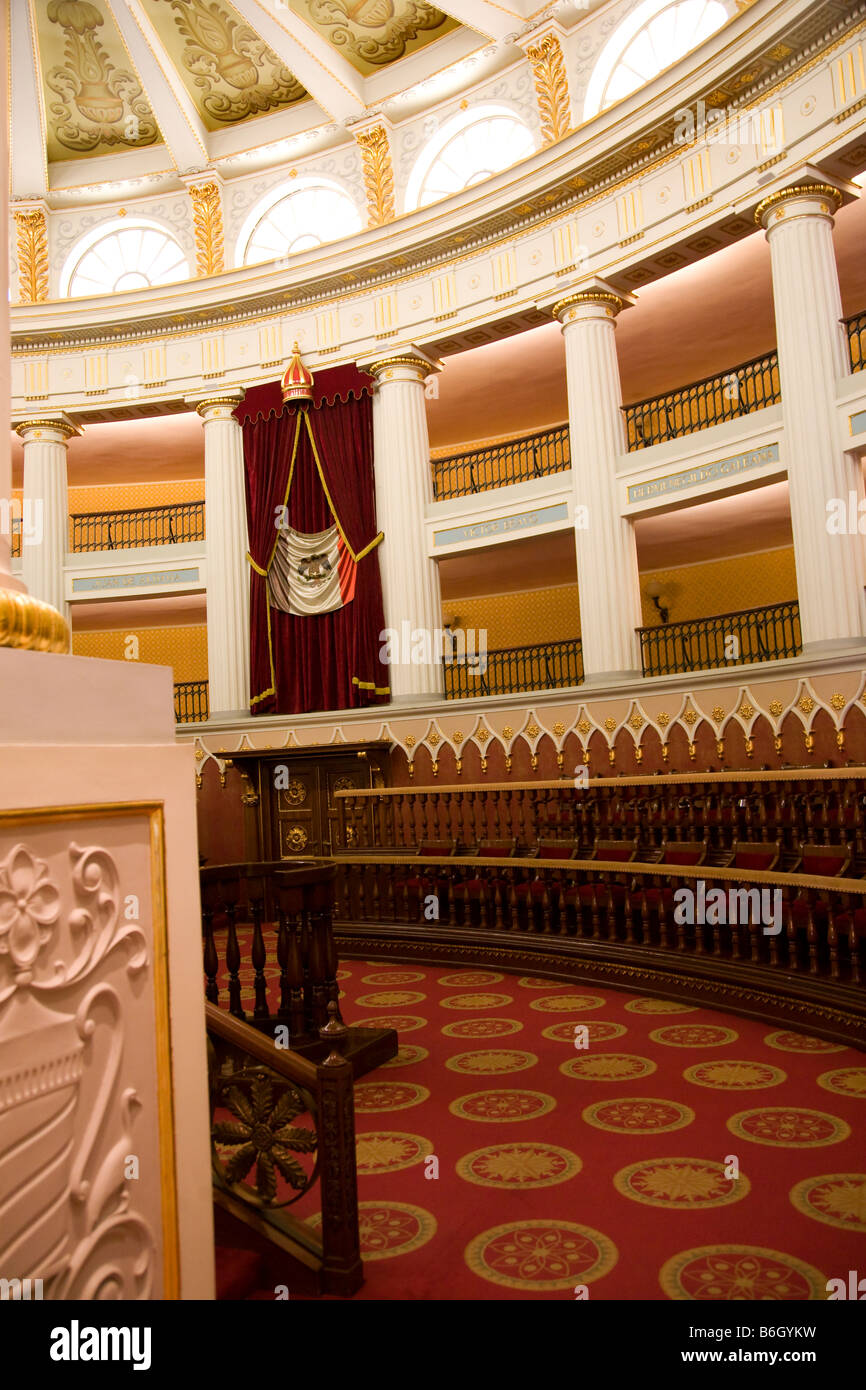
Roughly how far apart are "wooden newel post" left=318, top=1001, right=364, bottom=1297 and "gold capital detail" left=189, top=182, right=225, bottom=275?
39.3ft

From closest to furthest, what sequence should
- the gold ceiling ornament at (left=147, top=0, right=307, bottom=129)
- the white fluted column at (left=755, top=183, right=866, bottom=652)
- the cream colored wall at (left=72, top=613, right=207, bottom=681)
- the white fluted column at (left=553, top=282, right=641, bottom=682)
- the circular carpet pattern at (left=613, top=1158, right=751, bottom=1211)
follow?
the circular carpet pattern at (left=613, top=1158, right=751, bottom=1211) < the white fluted column at (left=755, top=183, right=866, bottom=652) < the white fluted column at (left=553, top=282, right=641, bottom=682) < the gold ceiling ornament at (left=147, top=0, right=307, bottom=129) < the cream colored wall at (left=72, top=613, right=207, bottom=681)

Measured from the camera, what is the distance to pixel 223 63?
1201 centimetres

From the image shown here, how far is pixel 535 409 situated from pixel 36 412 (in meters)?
7.15

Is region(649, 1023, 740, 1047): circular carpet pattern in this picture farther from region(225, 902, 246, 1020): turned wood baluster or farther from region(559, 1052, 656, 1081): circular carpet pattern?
region(225, 902, 246, 1020): turned wood baluster

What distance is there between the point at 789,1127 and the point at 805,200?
791 cm

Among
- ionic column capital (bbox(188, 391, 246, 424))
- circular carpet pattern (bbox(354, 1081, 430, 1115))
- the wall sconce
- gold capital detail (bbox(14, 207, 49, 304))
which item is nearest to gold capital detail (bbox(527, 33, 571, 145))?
ionic column capital (bbox(188, 391, 246, 424))

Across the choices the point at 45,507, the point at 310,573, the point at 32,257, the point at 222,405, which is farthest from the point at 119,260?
the point at 310,573

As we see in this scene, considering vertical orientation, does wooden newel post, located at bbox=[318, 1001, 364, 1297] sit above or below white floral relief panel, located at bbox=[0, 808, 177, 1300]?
below

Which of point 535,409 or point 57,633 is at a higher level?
point 535,409

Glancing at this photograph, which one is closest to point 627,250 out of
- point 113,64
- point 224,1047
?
point 113,64

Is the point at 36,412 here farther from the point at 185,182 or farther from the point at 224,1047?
the point at 224,1047

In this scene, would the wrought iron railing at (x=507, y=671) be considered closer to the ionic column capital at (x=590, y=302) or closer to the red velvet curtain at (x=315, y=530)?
the red velvet curtain at (x=315, y=530)

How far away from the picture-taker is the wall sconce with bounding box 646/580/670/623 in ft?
47.3
